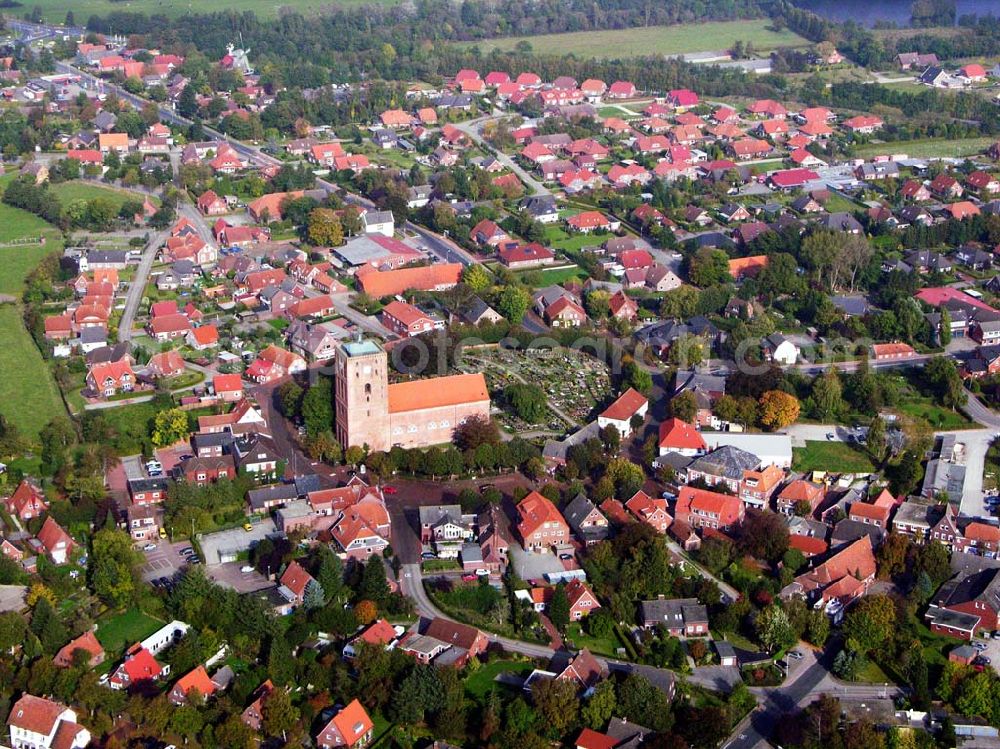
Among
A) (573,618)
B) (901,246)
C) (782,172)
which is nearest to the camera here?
(573,618)

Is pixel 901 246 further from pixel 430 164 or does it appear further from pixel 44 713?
pixel 44 713

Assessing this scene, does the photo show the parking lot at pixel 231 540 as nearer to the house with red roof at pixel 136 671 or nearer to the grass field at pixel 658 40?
the house with red roof at pixel 136 671

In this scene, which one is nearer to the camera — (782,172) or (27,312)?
(27,312)

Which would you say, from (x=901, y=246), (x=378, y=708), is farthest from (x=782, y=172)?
(x=378, y=708)

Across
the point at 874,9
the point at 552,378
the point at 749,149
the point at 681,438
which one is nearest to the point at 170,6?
the point at 749,149

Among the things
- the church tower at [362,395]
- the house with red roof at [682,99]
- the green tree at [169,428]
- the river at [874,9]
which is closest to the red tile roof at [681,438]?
the church tower at [362,395]

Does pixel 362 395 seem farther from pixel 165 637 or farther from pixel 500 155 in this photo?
pixel 500 155
